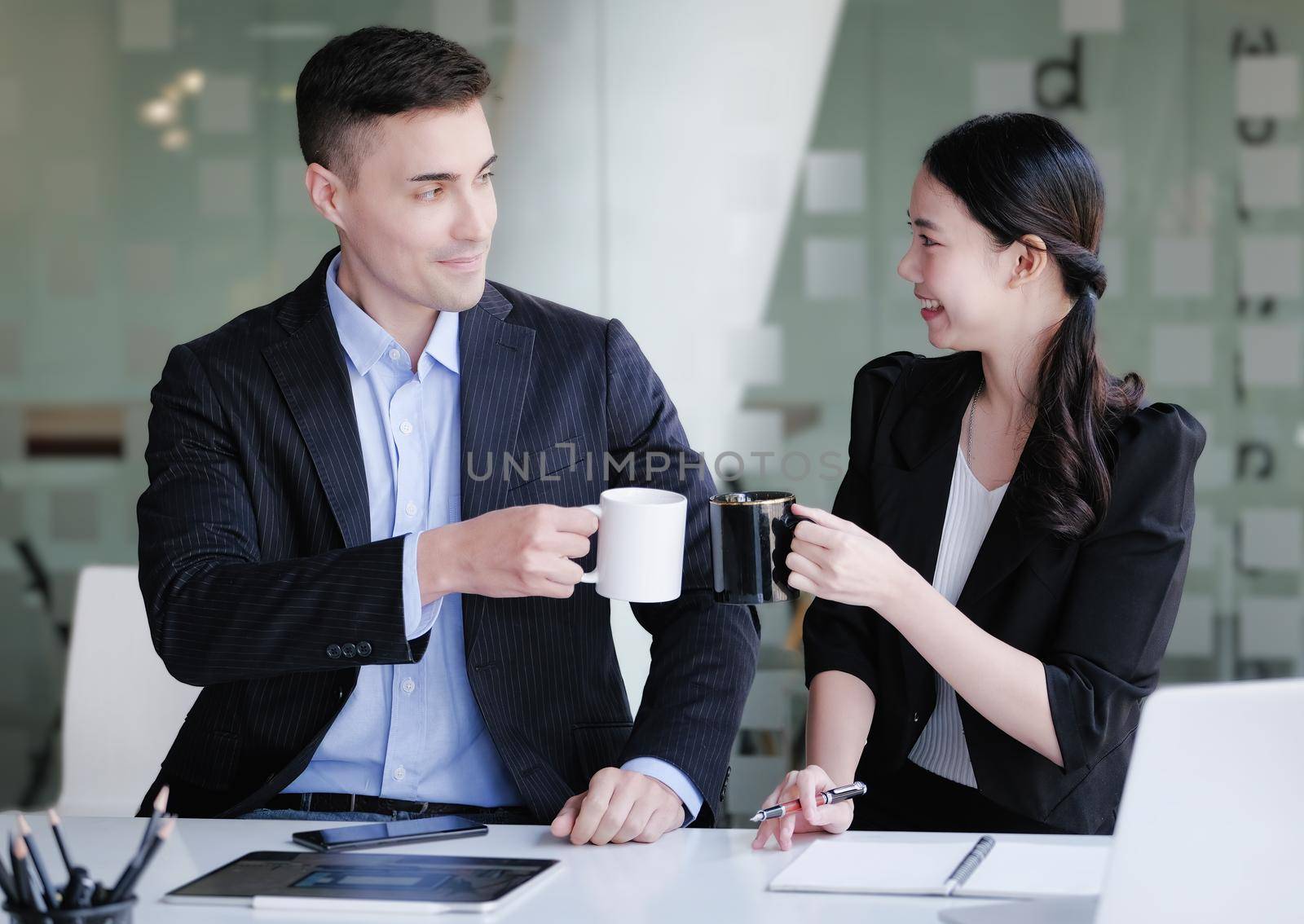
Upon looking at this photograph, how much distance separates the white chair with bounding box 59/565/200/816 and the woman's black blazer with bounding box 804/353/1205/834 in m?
1.10

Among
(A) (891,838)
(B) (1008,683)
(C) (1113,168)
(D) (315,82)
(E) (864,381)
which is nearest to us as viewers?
(A) (891,838)

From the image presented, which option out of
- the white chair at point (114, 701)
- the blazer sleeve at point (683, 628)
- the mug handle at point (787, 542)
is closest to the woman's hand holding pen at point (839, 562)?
the mug handle at point (787, 542)

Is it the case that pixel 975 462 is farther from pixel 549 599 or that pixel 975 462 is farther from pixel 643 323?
pixel 643 323

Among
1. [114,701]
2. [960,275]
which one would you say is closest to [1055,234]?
[960,275]

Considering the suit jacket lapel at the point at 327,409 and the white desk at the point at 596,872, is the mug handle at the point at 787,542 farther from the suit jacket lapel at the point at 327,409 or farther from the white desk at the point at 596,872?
the suit jacket lapel at the point at 327,409

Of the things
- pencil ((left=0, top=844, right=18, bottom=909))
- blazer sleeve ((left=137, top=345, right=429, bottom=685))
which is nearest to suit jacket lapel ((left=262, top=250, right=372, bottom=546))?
blazer sleeve ((left=137, top=345, right=429, bottom=685))

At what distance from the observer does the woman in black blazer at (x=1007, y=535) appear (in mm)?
1736

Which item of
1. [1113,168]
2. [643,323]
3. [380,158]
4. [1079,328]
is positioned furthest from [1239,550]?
[380,158]

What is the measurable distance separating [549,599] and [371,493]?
1.00 ft

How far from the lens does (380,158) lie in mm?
1919

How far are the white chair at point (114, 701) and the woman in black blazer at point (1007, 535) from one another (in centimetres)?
109

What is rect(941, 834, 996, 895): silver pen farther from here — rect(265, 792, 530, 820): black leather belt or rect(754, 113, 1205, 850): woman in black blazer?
rect(265, 792, 530, 820): black leather belt

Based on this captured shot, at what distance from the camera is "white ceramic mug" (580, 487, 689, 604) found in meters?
1.44

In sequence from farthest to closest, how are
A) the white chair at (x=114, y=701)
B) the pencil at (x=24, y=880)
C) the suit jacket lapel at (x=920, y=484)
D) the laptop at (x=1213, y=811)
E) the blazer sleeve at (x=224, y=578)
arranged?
the white chair at (x=114, y=701) < the suit jacket lapel at (x=920, y=484) < the blazer sleeve at (x=224, y=578) < the pencil at (x=24, y=880) < the laptop at (x=1213, y=811)
